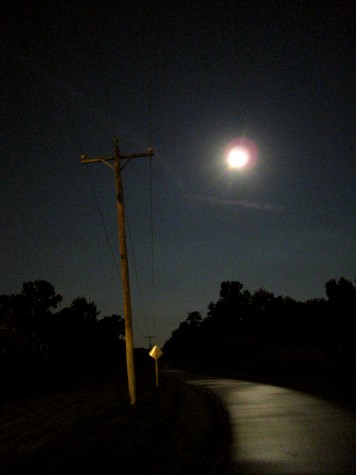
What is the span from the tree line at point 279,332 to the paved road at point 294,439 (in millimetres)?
25867

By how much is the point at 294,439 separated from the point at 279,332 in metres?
63.4

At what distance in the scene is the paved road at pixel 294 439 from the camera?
257 inches

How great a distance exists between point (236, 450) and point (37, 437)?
5214 millimetres

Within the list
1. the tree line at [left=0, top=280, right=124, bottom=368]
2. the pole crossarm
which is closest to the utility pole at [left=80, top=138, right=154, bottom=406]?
the pole crossarm

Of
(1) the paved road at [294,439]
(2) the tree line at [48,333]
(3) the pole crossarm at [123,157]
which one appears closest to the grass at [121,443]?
(1) the paved road at [294,439]

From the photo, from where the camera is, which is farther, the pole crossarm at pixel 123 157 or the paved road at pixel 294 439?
the pole crossarm at pixel 123 157

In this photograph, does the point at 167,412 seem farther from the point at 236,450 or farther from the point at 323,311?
the point at 323,311

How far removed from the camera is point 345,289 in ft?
236

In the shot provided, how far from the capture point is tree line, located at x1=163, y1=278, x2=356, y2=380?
4369 centimetres

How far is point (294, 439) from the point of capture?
8492 mm

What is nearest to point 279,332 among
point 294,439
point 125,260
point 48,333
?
point 48,333

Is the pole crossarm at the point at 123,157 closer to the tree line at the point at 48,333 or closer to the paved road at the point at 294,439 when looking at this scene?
the paved road at the point at 294,439

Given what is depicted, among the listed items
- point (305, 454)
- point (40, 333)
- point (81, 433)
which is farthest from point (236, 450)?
point (40, 333)

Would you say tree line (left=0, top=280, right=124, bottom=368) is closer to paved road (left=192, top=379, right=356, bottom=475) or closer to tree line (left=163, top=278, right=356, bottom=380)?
tree line (left=163, top=278, right=356, bottom=380)
